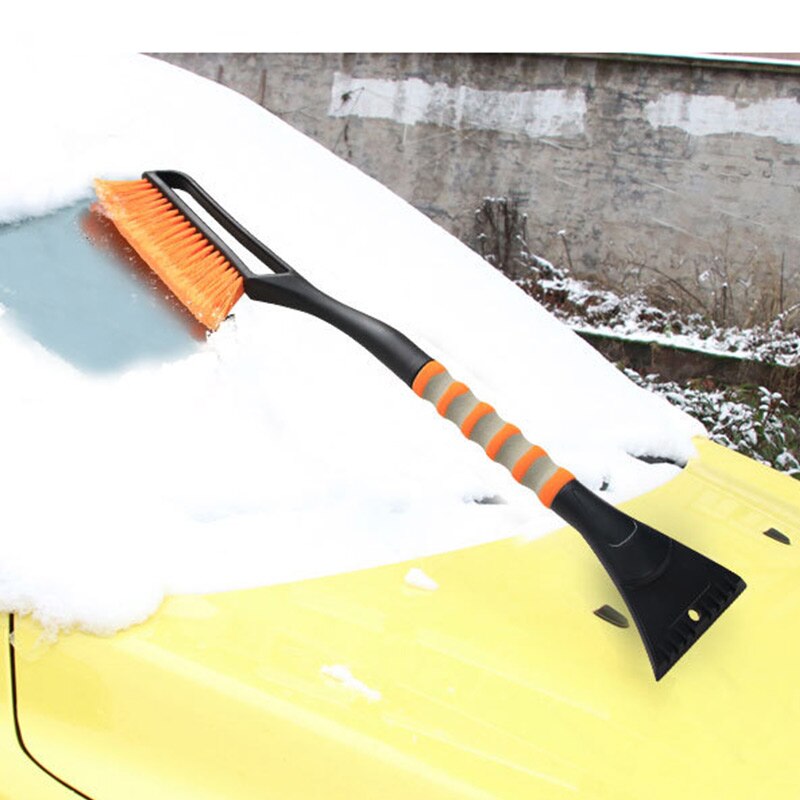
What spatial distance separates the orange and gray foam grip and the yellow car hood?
0.48 ft

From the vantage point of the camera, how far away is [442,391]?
1171 millimetres

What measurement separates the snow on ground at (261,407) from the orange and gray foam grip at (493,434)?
95mm

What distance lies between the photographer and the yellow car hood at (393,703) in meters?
0.83

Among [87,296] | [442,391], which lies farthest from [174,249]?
[442,391]

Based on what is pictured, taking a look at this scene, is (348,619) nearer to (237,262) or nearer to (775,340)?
(237,262)

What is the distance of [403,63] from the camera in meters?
5.67

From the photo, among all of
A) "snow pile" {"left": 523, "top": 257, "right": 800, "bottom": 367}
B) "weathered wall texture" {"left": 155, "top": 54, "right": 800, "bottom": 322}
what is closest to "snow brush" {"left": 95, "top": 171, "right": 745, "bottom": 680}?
"snow pile" {"left": 523, "top": 257, "right": 800, "bottom": 367}

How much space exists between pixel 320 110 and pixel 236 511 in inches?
211

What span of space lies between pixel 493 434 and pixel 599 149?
4.62 meters

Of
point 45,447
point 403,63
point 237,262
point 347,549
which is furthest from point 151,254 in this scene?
point 403,63

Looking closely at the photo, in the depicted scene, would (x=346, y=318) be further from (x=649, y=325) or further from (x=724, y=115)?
(x=724, y=115)

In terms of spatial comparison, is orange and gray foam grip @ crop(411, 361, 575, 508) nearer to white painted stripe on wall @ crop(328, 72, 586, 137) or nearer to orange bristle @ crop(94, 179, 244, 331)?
orange bristle @ crop(94, 179, 244, 331)

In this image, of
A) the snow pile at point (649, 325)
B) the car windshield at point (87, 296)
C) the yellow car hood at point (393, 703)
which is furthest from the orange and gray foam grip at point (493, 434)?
the snow pile at point (649, 325)

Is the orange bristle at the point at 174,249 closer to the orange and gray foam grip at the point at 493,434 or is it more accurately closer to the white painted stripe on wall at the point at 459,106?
the orange and gray foam grip at the point at 493,434
